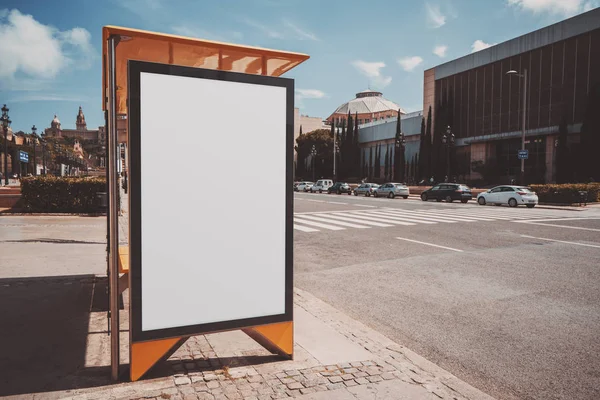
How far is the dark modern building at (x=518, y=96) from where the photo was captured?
4034 centimetres

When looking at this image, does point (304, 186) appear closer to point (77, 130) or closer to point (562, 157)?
point (562, 157)

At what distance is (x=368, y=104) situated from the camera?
420 ft

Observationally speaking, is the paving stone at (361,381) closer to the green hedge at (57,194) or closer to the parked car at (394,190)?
the green hedge at (57,194)

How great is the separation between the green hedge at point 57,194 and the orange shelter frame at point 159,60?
14.8 m

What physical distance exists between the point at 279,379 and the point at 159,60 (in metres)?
3.00

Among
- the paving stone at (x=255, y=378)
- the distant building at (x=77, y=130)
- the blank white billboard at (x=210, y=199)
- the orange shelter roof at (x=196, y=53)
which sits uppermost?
the distant building at (x=77, y=130)

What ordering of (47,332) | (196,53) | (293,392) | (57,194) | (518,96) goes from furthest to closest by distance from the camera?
1. (518,96)
2. (57,194)
3. (47,332)
4. (196,53)
5. (293,392)

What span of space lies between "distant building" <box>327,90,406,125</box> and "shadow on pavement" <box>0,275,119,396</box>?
383 ft

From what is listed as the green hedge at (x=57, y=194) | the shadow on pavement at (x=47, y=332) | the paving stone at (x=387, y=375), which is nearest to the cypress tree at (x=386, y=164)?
the green hedge at (x=57, y=194)

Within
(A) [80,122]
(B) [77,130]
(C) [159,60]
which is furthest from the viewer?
(A) [80,122]

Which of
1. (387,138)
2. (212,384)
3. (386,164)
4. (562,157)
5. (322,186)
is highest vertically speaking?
(387,138)

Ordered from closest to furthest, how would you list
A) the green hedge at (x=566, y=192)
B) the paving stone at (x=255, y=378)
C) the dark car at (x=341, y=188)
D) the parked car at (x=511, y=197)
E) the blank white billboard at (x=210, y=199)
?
the blank white billboard at (x=210, y=199) → the paving stone at (x=255, y=378) → the parked car at (x=511, y=197) → the green hedge at (x=566, y=192) → the dark car at (x=341, y=188)

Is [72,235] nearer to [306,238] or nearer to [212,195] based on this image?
[306,238]

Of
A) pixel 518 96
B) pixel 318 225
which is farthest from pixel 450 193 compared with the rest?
pixel 518 96
